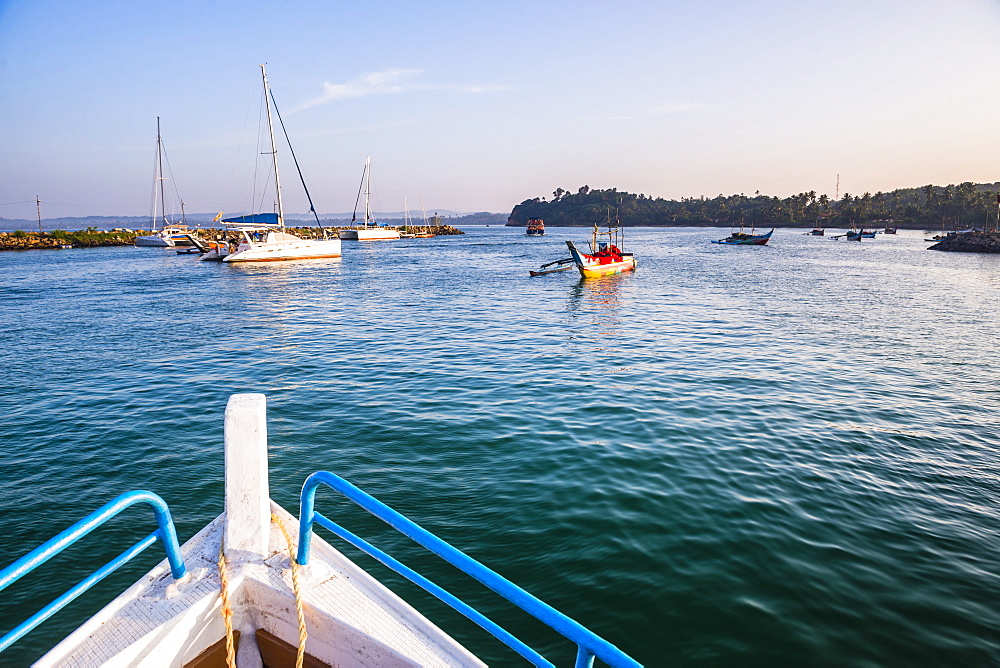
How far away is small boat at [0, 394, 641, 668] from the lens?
3.04 m

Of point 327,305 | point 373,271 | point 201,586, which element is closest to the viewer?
point 201,586

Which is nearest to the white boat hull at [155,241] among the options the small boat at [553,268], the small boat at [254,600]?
the small boat at [553,268]

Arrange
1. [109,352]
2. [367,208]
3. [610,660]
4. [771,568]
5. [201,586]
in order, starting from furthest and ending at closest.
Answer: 1. [367,208]
2. [109,352]
3. [771,568]
4. [201,586]
5. [610,660]

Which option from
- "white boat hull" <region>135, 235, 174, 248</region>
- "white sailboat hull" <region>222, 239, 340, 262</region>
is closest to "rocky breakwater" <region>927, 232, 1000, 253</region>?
"white sailboat hull" <region>222, 239, 340, 262</region>

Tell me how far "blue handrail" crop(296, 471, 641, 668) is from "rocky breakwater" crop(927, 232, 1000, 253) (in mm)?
87553

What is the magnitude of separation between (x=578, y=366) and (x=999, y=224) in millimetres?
144446

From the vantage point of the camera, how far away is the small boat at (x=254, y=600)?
3039 millimetres

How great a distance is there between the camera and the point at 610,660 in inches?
86.7

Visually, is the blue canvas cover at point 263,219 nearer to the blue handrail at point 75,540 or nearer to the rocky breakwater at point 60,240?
the rocky breakwater at point 60,240

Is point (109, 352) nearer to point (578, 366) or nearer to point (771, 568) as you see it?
point (578, 366)

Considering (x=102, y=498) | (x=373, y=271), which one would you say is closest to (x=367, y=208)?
(x=373, y=271)

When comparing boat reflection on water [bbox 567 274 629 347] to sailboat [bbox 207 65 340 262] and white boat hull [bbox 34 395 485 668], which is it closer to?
white boat hull [bbox 34 395 485 668]

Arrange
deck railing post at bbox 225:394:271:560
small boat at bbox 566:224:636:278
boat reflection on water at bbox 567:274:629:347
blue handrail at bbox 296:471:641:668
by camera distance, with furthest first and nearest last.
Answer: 1. small boat at bbox 566:224:636:278
2. boat reflection on water at bbox 567:274:629:347
3. deck railing post at bbox 225:394:271:560
4. blue handrail at bbox 296:471:641:668

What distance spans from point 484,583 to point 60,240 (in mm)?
97595
